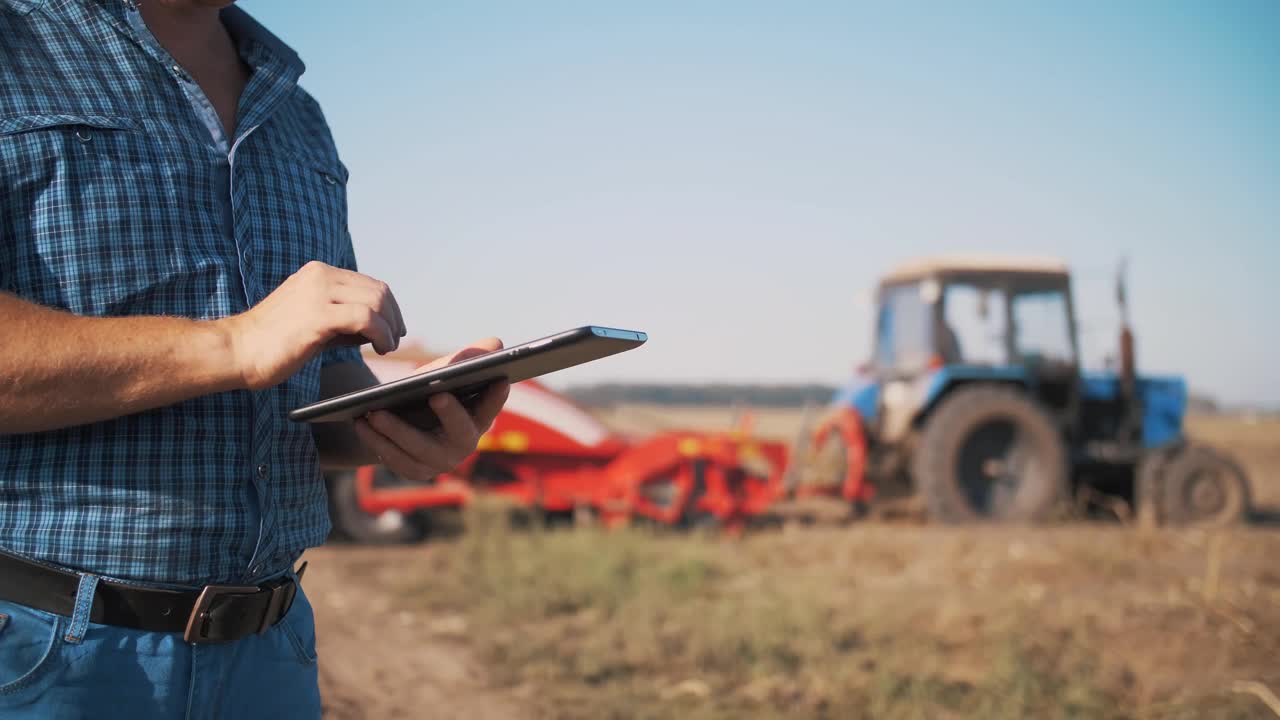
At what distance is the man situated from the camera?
1063 millimetres

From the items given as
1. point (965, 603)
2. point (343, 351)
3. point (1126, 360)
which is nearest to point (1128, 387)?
point (1126, 360)

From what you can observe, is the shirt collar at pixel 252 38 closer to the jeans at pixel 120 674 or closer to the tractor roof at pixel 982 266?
the jeans at pixel 120 674

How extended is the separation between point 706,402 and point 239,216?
43708mm

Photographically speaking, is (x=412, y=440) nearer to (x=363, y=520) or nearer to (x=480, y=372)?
(x=480, y=372)

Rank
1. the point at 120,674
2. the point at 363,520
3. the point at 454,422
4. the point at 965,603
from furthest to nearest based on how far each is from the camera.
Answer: the point at 363,520 < the point at 965,603 < the point at 454,422 < the point at 120,674

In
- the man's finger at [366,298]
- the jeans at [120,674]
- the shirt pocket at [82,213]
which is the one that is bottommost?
the jeans at [120,674]

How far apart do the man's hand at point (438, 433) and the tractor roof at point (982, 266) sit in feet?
26.4

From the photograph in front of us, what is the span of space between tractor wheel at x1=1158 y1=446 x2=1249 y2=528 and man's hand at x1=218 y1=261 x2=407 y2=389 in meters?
9.25

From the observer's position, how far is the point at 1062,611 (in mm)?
5102

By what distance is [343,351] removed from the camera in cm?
157

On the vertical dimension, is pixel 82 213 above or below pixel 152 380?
above

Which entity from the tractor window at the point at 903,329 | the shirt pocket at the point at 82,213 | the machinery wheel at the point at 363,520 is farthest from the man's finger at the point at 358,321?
the tractor window at the point at 903,329

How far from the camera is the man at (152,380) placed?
3.49 feet

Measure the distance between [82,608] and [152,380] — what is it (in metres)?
0.30
